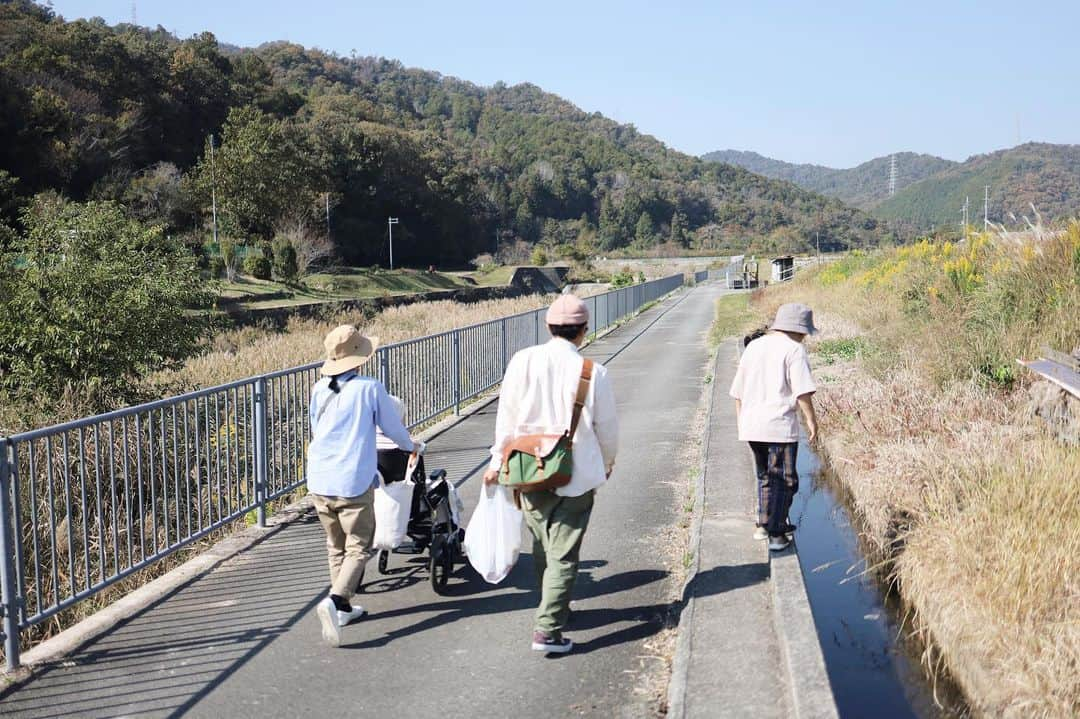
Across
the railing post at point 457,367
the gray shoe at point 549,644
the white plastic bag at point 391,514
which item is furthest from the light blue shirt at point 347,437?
the railing post at point 457,367

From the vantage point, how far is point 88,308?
14.0 m

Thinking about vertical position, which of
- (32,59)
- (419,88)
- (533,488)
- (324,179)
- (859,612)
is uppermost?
(419,88)

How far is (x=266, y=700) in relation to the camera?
175 inches

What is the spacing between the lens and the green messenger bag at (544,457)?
4.68 m

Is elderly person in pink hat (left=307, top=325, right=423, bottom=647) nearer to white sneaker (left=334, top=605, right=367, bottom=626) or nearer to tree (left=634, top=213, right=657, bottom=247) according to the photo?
white sneaker (left=334, top=605, right=367, bottom=626)

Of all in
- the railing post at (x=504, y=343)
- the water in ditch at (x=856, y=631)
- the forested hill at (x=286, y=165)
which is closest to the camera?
the water in ditch at (x=856, y=631)

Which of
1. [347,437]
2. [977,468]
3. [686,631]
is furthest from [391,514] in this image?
[977,468]

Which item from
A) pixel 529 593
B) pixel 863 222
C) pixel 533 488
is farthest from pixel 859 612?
pixel 863 222

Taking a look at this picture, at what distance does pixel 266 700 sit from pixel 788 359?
3.64 meters

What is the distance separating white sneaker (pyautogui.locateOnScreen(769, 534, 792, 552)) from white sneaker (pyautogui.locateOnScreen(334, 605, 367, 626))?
253 cm

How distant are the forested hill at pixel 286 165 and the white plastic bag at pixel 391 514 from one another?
13.2 m

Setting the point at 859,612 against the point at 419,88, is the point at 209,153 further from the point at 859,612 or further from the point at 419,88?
the point at 419,88

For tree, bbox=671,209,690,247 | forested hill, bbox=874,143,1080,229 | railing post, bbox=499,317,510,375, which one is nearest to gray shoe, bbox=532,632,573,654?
railing post, bbox=499,317,510,375

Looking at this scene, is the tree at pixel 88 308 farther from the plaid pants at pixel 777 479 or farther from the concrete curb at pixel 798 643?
the concrete curb at pixel 798 643
